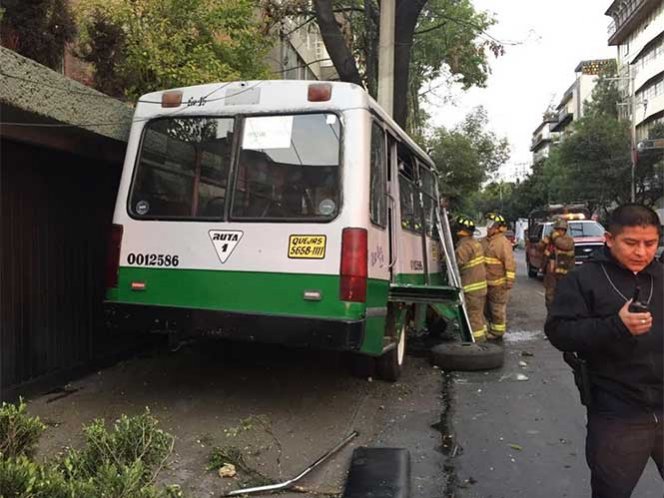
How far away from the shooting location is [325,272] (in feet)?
16.2

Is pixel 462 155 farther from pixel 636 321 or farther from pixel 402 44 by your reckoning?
pixel 636 321

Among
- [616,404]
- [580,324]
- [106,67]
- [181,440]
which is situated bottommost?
[181,440]

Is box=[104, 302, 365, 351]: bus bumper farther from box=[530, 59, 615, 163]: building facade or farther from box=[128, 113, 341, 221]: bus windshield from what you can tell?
box=[530, 59, 615, 163]: building facade

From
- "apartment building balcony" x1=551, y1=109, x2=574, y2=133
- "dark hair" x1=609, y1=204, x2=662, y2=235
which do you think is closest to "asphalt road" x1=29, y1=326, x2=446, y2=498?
"dark hair" x1=609, y1=204, x2=662, y2=235

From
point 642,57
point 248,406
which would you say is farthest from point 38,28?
point 642,57

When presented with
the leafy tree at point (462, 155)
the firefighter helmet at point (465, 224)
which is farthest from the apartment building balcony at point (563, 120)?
the firefighter helmet at point (465, 224)

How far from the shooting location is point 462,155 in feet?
95.2

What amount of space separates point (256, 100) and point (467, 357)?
3669 mm

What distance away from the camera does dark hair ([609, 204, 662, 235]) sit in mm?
2699

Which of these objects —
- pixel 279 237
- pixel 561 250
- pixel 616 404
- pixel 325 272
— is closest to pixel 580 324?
pixel 616 404

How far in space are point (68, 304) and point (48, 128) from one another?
165cm

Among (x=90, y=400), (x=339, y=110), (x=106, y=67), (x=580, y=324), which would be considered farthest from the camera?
(x=106, y=67)

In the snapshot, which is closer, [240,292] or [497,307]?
[240,292]

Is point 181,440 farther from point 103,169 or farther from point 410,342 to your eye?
point 410,342
